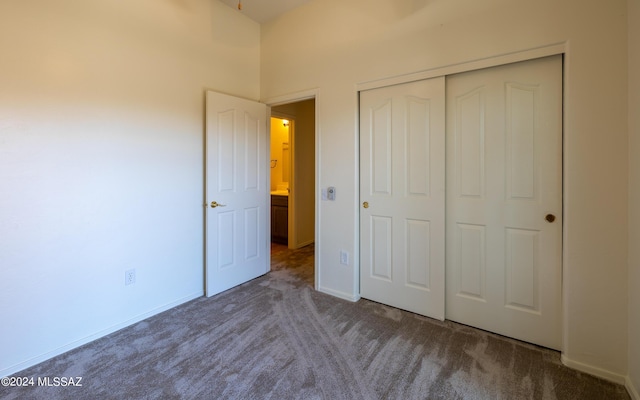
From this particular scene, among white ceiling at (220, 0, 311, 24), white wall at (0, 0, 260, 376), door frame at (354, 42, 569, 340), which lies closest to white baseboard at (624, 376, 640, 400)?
door frame at (354, 42, 569, 340)

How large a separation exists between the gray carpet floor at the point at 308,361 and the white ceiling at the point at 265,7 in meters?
3.01

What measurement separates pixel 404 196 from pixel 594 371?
1.60 m

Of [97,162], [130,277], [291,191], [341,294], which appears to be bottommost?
[341,294]

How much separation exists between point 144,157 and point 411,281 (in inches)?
97.8

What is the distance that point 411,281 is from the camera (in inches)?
100

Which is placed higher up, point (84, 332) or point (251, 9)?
point (251, 9)

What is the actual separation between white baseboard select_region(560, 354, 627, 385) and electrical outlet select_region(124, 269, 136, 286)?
10.3 feet

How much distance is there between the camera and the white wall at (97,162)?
1839 millimetres

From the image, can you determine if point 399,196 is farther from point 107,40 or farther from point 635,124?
point 107,40

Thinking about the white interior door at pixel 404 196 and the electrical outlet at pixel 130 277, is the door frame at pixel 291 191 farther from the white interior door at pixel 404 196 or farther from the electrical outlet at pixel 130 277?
the electrical outlet at pixel 130 277

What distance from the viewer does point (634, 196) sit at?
162cm

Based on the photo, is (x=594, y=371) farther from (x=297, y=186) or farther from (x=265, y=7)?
(x=265, y=7)

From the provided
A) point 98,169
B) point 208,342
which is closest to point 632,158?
point 208,342

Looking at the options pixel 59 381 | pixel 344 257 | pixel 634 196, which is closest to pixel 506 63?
pixel 634 196
